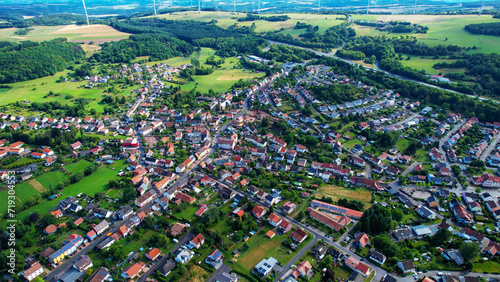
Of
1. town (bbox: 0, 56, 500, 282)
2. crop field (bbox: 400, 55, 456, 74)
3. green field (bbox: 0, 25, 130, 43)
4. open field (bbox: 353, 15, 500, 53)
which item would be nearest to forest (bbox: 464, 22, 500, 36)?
open field (bbox: 353, 15, 500, 53)

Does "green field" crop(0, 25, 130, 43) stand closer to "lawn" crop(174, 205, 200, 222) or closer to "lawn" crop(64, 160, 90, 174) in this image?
"lawn" crop(64, 160, 90, 174)

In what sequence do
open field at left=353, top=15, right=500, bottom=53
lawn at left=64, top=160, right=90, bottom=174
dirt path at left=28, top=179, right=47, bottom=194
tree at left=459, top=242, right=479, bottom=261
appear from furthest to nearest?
open field at left=353, top=15, right=500, bottom=53 < lawn at left=64, top=160, right=90, bottom=174 < dirt path at left=28, top=179, right=47, bottom=194 < tree at left=459, top=242, right=479, bottom=261

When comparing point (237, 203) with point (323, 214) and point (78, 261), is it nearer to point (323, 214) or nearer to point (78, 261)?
point (323, 214)

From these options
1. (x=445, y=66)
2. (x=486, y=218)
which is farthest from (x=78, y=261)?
(x=445, y=66)

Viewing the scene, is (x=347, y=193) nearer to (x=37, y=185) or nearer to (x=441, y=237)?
(x=441, y=237)

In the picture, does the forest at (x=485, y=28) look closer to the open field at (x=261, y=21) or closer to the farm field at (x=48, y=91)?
the open field at (x=261, y=21)

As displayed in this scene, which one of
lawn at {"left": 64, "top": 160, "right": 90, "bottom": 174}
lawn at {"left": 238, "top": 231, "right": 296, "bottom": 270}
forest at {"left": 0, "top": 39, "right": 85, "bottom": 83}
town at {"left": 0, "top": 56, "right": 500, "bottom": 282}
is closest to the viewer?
town at {"left": 0, "top": 56, "right": 500, "bottom": 282}

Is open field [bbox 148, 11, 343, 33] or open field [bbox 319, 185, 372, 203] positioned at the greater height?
open field [bbox 148, 11, 343, 33]
